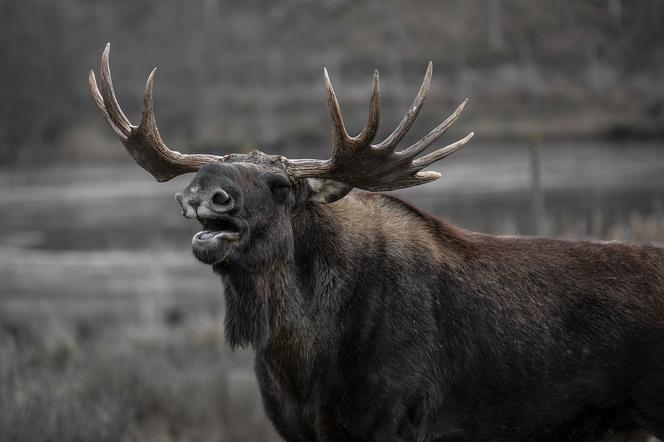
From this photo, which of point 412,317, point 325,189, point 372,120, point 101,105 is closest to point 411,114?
point 372,120

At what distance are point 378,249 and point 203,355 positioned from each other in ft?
19.9

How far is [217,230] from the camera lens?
4562 mm

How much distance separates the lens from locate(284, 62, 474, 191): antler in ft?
15.9

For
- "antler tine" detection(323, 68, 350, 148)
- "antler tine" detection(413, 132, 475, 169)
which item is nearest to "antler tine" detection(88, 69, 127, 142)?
"antler tine" detection(323, 68, 350, 148)

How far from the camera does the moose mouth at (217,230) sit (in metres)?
4.46

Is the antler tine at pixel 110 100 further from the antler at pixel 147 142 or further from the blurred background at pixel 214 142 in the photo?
the blurred background at pixel 214 142

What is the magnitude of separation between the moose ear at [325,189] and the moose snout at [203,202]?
68 centimetres

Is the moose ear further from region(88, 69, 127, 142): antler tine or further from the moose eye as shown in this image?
region(88, 69, 127, 142): antler tine

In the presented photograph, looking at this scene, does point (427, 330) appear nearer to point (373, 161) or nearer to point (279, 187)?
point (373, 161)

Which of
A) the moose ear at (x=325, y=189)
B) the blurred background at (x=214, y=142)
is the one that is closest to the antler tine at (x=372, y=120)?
the moose ear at (x=325, y=189)

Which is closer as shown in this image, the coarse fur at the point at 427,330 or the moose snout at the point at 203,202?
the moose snout at the point at 203,202

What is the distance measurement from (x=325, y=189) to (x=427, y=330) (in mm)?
904

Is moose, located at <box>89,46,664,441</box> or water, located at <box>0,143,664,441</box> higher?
moose, located at <box>89,46,664,441</box>

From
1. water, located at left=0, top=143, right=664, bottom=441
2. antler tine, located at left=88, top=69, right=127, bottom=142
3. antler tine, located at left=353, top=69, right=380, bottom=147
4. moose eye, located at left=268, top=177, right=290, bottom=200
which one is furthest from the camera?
water, located at left=0, top=143, right=664, bottom=441
